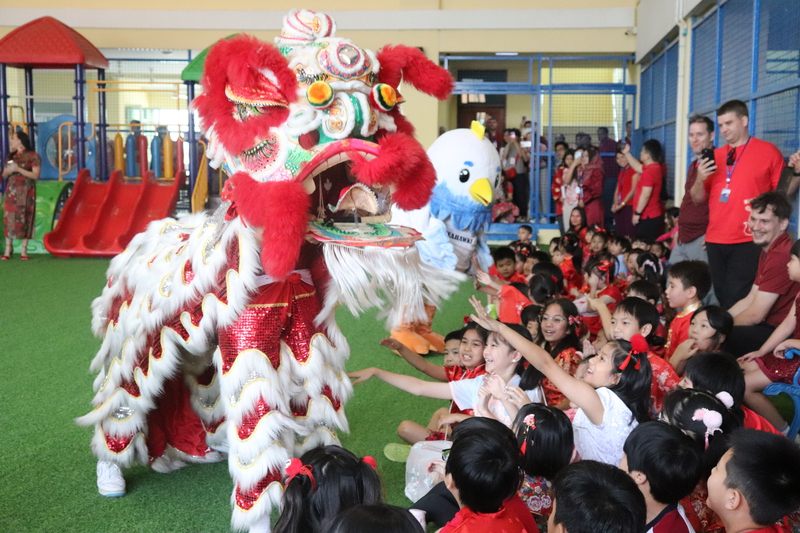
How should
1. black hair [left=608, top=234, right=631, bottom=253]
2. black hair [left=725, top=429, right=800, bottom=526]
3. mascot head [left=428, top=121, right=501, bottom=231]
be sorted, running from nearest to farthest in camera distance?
black hair [left=725, top=429, right=800, bottom=526] → mascot head [left=428, top=121, right=501, bottom=231] → black hair [left=608, top=234, right=631, bottom=253]

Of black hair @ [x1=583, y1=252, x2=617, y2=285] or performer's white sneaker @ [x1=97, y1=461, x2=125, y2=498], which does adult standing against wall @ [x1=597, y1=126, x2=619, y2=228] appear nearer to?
black hair @ [x1=583, y1=252, x2=617, y2=285]

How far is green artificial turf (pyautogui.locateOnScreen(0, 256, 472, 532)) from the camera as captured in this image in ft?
9.65

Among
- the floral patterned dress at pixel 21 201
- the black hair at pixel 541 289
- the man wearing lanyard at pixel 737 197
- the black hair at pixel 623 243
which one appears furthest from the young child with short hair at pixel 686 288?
the floral patterned dress at pixel 21 201

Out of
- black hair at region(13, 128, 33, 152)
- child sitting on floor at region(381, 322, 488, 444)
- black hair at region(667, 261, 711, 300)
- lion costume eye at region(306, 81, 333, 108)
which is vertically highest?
black hair at region(13, 128, 33, 152)

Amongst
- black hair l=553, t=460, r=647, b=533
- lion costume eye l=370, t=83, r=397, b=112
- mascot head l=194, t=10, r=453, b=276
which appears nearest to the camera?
black hair l=553, t=460, r=647, b=533

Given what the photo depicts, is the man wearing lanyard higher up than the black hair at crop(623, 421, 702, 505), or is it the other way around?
the man wearing lanyard

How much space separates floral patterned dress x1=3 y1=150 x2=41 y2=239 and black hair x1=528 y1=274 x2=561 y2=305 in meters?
6.77

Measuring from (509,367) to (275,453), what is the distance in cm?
98

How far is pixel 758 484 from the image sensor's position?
6.63 ft

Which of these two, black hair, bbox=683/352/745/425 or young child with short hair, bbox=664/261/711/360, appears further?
young child with short hair, bbox=664/261/711/360

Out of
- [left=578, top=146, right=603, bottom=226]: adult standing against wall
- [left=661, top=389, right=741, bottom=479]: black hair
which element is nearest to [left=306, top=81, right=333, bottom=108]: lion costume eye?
[left=661, top=389, right=741, bottom=479]: black hair

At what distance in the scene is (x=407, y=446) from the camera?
356 centimetres

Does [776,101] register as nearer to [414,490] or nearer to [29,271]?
[414,490]

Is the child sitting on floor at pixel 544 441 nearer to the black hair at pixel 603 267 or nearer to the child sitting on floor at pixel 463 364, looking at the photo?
the child sitting on floor at pixel 463 364
